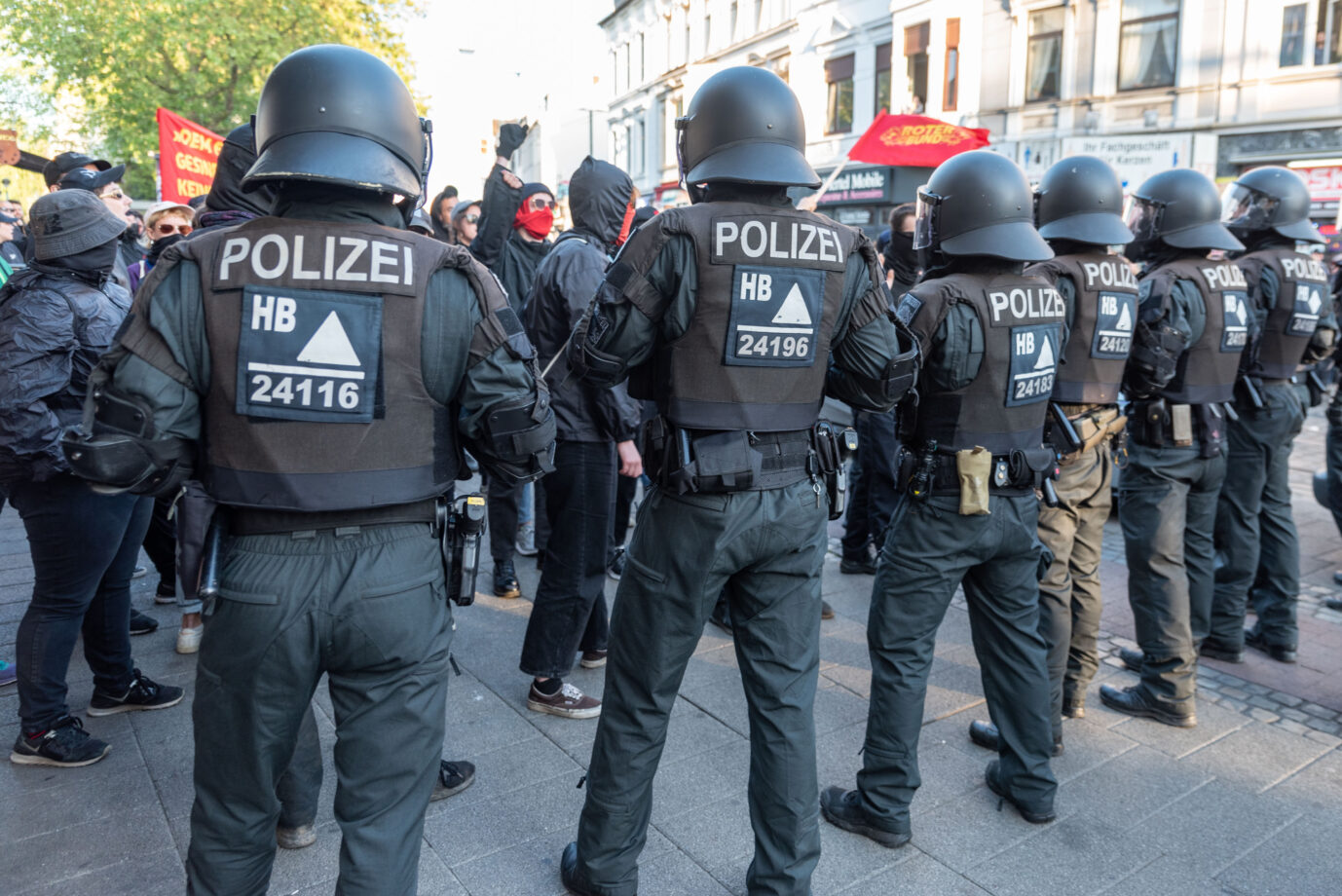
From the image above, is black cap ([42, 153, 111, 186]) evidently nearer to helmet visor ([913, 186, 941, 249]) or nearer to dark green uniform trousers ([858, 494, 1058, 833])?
helmet visor ([913, 186, 941, 249])

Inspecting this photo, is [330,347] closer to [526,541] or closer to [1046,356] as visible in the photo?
[1046,356]

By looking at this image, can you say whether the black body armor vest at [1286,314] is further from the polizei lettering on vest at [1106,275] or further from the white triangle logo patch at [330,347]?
the white triangle logo patch at [330,347]

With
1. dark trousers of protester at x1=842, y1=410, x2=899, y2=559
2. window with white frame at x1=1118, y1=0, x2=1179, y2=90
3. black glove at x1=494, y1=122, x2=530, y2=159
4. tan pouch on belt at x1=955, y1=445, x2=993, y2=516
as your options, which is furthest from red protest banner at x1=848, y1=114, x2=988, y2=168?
window with white frame at x1=1118, y1=0, x2=1179, y2=90

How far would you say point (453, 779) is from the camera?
3.29 m

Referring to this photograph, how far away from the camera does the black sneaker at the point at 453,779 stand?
3.25 metres

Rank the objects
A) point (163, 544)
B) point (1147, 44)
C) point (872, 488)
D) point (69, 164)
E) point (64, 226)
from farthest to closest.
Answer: point (1147, 44) → point (69, 164) → point (872, 488) → point (163, 544) → point (64, 226)

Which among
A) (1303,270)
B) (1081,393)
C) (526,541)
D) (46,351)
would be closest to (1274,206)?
(1303,270)

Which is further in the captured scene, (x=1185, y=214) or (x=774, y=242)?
(x=1185, y=214)

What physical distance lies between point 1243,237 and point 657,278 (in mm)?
4072

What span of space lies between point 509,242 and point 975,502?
3753mm

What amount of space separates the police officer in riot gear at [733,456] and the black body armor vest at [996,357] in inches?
19.8

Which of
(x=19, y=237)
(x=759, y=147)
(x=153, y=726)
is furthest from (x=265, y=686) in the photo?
(x=19, y=237)

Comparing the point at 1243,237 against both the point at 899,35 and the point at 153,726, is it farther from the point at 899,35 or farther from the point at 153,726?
the point at 899,35

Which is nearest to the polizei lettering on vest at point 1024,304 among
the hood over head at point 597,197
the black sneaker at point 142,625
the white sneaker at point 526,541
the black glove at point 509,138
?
the hood over head at point 597,197
